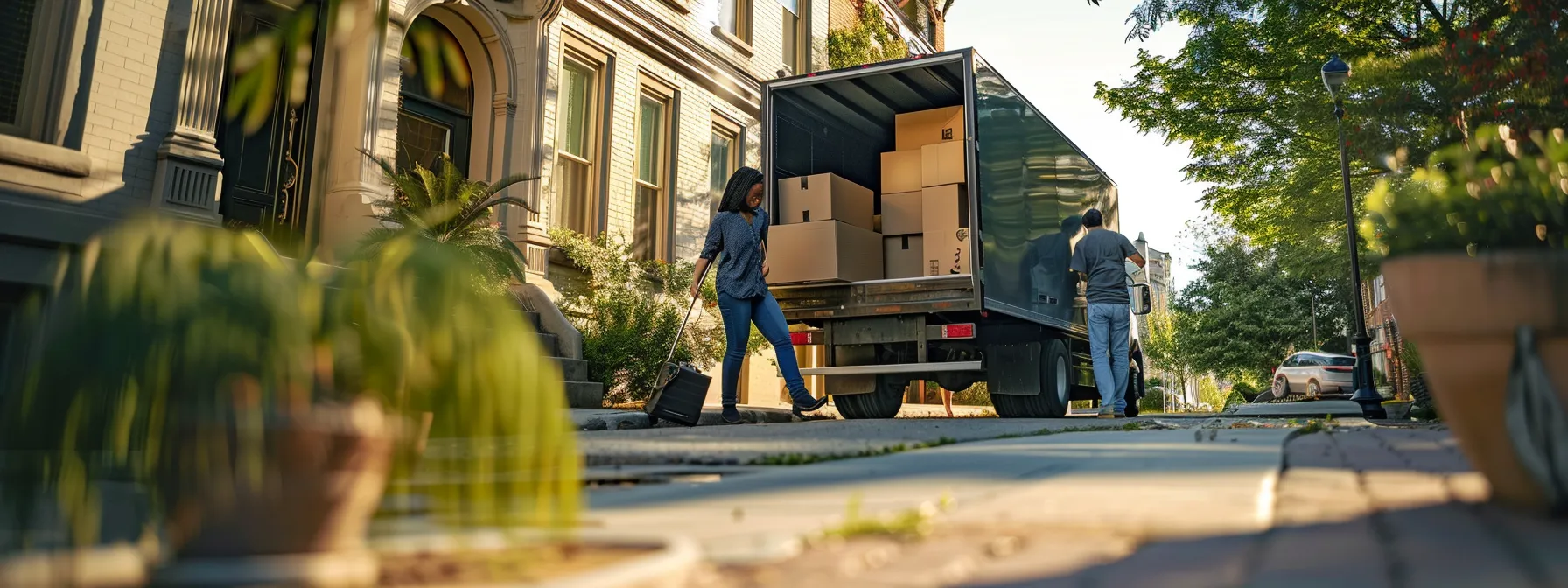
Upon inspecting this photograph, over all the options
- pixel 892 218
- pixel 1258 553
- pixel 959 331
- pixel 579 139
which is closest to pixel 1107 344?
pixel 959 331

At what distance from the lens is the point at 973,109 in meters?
10.2

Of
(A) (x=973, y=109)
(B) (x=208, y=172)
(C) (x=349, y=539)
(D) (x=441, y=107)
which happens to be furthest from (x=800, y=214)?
(C) (x=349, y=539)

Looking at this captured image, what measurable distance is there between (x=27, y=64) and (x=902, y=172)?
823 cm

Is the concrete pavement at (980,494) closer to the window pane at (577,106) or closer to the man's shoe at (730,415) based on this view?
the man's shoe at (730,415)

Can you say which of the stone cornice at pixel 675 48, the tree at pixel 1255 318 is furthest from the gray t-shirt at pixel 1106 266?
the tree at pixel 1255 318

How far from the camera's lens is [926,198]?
11875 millimetres

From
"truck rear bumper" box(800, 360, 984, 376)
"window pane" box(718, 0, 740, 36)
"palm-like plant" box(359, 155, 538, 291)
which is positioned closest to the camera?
"palm-like plant" box(359, 155, 538, 291)

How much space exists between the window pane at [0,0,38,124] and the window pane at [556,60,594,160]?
6582mm

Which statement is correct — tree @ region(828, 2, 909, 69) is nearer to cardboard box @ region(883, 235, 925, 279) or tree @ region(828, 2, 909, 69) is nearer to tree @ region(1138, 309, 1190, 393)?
cardboard box @ region(883, 235, 925, 279)

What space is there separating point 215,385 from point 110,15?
888cm

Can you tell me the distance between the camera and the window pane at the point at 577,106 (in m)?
14.5

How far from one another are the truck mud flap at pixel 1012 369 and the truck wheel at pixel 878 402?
92 cm

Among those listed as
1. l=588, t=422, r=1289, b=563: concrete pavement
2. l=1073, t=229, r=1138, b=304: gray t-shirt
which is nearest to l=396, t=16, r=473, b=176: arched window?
l=1073, t=229, r=1138, b=304: gray t-shirt

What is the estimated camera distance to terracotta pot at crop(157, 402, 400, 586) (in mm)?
1731
